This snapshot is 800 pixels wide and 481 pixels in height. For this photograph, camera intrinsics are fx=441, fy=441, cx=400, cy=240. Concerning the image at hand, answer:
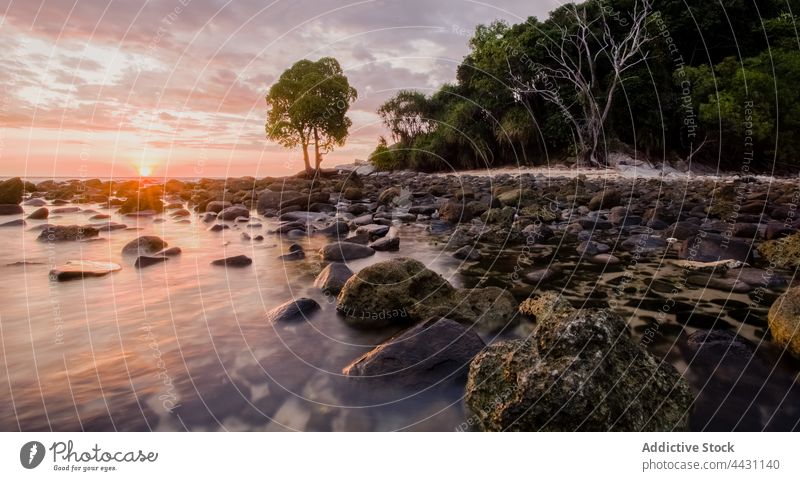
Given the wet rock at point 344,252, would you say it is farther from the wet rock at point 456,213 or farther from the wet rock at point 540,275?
the wet rock at point 456,213

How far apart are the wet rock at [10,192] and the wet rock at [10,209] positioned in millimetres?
484

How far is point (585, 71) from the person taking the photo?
42.0m

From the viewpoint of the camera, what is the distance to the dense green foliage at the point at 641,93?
4012 centimetres

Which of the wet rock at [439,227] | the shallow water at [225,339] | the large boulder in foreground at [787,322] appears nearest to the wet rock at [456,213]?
the wet rock at [439,227]

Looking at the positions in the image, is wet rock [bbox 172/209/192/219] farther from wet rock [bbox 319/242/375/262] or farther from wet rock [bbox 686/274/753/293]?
wet rock [bbox 686/274/753/293]

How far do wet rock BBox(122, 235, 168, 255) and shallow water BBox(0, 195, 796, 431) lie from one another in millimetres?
568

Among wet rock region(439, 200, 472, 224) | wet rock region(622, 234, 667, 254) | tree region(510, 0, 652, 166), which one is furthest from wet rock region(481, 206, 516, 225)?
tree region(510, 0, 652, 166)

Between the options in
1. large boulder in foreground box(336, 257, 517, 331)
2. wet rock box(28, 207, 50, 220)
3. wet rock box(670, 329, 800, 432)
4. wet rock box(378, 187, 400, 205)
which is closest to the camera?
wet rock box(670, 329, 800, 432)

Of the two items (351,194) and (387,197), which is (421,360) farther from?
(351,194)

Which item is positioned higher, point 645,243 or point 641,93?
point 641,93

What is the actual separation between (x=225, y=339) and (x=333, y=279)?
234cm

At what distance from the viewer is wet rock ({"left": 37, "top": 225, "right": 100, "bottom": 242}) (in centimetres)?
1339

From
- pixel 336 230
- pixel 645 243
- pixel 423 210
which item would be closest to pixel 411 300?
pixel 645 243
